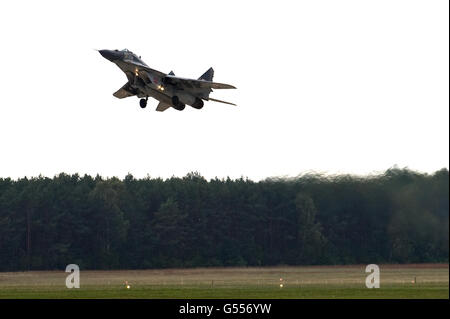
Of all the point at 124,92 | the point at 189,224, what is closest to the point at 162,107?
the point at 124,92

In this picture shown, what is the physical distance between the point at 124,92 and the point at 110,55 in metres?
3.64

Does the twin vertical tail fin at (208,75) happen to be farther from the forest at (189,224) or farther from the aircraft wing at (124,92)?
the forest at (189,224)

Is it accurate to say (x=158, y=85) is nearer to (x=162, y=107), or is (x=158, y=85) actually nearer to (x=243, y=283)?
(x=162, y=107)

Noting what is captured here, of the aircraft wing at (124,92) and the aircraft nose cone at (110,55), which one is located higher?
the aircraft nose cone at (110,55)

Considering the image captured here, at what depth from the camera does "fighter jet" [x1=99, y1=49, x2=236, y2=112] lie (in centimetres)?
4653

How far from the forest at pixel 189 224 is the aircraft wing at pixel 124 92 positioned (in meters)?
11.4

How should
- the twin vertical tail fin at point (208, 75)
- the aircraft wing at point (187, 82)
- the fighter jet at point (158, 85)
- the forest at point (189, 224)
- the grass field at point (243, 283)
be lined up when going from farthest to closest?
1. the forest at point (189, 224)
2. the twin vertical tail fin at point (208, 75)
3. the aircraft wing at point (187, 82)
4. the fighter jet at point (158, 85)
5. the grass field at point (243, 283)

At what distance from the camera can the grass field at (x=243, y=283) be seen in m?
45.6

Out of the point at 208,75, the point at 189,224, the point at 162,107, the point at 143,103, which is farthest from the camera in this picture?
the point at 189,224

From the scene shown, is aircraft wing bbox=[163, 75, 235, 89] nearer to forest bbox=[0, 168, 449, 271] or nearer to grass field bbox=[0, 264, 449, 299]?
forest bbox=[0, 168, 449, 271]

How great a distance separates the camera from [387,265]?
195 feet

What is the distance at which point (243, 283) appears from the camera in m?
57.5

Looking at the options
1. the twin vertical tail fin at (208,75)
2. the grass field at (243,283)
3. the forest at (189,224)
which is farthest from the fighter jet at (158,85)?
the grass field at (243,283)
